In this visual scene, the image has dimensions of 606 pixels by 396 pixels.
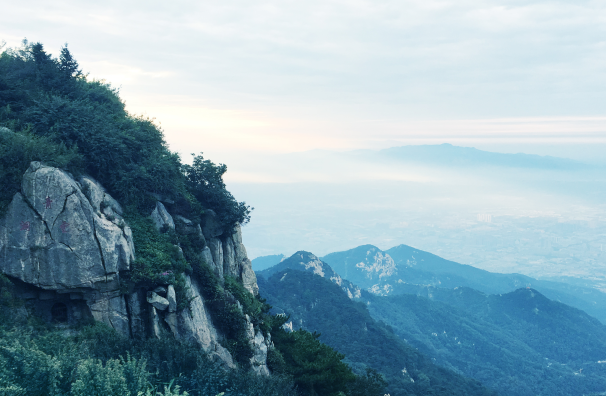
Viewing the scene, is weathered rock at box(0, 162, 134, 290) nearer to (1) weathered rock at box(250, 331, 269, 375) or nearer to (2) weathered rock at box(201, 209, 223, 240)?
(2) weathered rock at box(201, 209, 223, 240)

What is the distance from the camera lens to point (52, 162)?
17.4 metres

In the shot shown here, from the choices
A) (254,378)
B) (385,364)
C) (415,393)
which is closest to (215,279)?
(254,378)

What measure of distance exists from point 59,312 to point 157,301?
3.85 m

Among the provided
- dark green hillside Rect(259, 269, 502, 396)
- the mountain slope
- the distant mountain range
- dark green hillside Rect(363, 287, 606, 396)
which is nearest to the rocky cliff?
dark green hillside Rect(259, 269, 502, 396)

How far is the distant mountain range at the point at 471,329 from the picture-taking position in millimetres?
85375

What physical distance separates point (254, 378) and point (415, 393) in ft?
135

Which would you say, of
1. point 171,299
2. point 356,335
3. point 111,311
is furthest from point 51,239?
point 356,335

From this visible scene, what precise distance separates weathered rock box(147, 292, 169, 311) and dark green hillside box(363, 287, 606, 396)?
3371 inches

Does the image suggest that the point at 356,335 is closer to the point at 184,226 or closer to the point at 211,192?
the point at 211,192

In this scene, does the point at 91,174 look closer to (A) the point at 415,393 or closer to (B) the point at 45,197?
(B) the point at 45,197

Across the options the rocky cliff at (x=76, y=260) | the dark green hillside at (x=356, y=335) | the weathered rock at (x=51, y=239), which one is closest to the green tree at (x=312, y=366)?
the rocky cliff at (x=76, y=260)

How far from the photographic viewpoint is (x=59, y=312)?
17500 millimetres

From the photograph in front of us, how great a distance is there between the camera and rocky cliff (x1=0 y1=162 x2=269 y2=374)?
642 inches

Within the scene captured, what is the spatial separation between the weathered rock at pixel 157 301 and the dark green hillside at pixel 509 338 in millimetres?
85615
